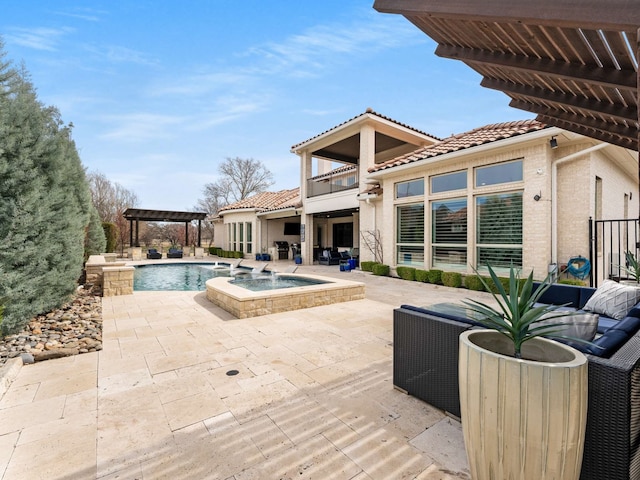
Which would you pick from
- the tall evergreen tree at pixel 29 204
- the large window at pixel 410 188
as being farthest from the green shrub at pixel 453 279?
the tall evergreen tree at pixel 29 204

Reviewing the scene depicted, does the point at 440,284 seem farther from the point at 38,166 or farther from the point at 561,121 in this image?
the point at 38,166

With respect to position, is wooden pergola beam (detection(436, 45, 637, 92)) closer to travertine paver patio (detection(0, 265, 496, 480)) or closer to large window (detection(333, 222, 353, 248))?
travertine paver patio (detection(0, 265, 496, 480))

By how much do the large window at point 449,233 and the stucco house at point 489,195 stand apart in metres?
0.03

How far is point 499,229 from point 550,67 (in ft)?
22.1

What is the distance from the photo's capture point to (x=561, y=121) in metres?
4.37

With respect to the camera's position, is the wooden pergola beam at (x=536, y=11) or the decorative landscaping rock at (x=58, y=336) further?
the decorative landscaping rock at (x=58, y=336)

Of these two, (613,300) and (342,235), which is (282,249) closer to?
(342,235)

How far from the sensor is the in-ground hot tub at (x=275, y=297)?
6082 mm

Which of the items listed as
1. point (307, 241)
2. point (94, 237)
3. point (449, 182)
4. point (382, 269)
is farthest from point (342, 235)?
point (94, 237)

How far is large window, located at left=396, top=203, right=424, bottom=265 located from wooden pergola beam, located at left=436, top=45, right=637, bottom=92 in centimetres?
778

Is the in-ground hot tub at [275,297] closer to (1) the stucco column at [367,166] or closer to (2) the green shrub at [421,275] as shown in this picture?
(2) the green shrub at [421,275]

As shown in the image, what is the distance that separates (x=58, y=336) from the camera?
490 cm

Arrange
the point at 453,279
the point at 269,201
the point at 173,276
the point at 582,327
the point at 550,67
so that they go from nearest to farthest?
the point at 582,327 → the point at 550,67 → the point at 453,279 → the point at 173,276 → the point at 269,201

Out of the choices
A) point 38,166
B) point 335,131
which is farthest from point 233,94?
point 38,166
